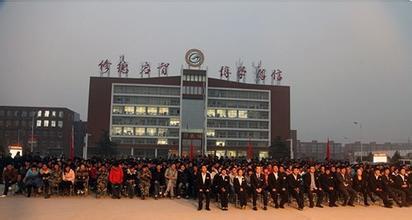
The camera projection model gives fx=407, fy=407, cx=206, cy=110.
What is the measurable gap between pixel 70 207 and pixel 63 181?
259 cm

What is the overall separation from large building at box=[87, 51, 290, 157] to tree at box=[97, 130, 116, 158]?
293 cm

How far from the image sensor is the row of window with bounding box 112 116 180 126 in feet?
202

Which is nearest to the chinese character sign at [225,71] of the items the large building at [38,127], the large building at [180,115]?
the large building at [180,115]

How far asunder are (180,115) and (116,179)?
4937cm

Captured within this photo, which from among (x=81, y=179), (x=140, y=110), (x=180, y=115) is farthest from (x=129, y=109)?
(x=81, y=179)

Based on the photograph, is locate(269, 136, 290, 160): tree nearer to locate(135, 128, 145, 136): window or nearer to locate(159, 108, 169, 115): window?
locate(159, 108, 169, 115): window

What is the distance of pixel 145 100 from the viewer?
2458 inches

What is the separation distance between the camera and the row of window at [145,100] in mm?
61919

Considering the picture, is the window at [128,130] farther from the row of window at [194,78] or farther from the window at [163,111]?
the row of window at [194,78]

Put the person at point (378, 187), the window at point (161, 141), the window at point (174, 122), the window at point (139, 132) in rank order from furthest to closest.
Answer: the window at point (174, 122)
the window at point (161, 141)
the window at point (139, 132)
the person at point (378, 187)

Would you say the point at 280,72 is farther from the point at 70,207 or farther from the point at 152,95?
the point at 70,207

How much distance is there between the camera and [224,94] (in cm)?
6481

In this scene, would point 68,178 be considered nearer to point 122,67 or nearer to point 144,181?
point 144,181

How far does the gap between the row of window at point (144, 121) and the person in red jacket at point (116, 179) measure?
1925 inches
